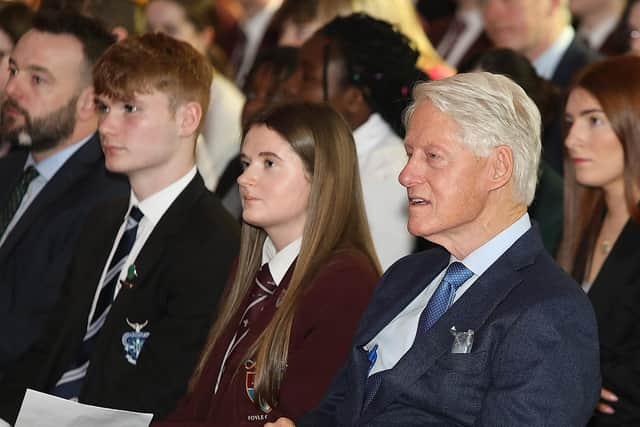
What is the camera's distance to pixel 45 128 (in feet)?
13.6

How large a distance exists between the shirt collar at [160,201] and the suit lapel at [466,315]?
122 centimetres

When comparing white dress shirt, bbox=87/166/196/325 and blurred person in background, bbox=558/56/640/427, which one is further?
white dress shirt, bbox=87/166/196/325

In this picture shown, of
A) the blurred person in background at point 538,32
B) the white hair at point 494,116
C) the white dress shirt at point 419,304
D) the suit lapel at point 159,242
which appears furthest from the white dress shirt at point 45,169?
the blurred person in background at point 538,32

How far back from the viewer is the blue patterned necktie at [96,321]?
11.4 ft

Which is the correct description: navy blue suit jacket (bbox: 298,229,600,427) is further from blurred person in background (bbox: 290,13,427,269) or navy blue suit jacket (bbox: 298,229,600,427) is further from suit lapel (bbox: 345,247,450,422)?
blurred person in background (bbox: 290,13,427,269)

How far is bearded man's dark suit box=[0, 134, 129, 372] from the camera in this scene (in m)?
3.79

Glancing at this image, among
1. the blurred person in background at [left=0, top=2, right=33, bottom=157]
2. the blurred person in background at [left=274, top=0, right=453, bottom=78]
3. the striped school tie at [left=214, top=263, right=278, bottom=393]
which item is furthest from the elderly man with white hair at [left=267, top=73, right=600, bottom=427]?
the blurred person in background at [left=0, top=2, right=33, bottom=157]

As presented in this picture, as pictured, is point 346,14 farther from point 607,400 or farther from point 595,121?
point 607,400

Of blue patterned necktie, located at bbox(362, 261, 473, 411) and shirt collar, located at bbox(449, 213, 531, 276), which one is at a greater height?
shirt collar, located at bbox(449, 213, 531, 276)

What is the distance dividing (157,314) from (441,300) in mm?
1050

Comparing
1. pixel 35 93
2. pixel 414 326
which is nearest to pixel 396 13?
pixel 35 93

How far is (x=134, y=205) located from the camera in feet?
11.7

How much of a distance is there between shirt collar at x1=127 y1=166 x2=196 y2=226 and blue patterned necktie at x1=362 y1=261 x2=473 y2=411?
1.14 meters

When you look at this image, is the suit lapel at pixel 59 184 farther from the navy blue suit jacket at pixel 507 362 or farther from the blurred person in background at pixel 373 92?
the navy blue suit jacket at pixel 507 362
